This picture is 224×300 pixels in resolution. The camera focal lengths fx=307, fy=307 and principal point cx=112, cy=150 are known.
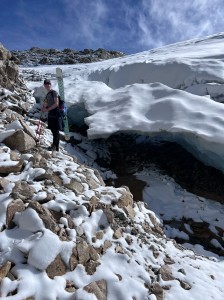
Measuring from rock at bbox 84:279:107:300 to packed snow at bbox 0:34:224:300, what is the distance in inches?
2.1

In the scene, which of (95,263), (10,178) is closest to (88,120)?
(10,178)

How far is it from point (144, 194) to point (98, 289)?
4.79m

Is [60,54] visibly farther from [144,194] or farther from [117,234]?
[117,234]

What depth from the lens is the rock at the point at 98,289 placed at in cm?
374

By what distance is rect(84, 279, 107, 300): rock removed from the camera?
374 centimetres

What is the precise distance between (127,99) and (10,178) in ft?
19.5

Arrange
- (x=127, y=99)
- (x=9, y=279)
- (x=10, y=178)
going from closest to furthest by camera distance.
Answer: (x=9, y=279) < (x=10, y=178) < (x=127, y=99)

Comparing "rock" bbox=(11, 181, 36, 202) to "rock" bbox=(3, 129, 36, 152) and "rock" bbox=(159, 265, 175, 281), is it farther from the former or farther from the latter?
"rock" bbox=(159, 265, 175, 281)

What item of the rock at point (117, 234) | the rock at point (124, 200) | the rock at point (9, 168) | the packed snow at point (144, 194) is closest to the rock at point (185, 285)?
the packed snow at point (144, 194)

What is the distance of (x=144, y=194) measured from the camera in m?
8.45

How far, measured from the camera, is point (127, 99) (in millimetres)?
10359

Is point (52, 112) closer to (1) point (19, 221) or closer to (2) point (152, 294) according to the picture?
(1) point (19, 221)

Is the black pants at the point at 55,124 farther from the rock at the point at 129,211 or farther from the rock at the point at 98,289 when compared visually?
the rock at the point at 98,289


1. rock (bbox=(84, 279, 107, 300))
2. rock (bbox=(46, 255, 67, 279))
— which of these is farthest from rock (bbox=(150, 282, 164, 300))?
rock (bbox=(46, 255, 67, 279))
